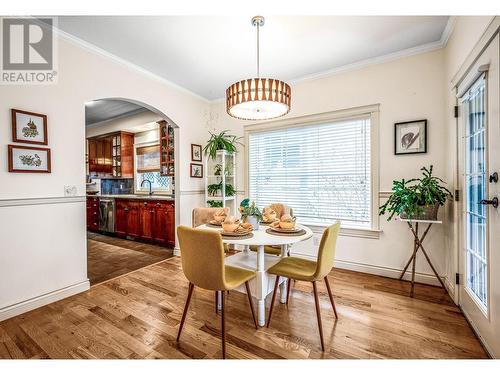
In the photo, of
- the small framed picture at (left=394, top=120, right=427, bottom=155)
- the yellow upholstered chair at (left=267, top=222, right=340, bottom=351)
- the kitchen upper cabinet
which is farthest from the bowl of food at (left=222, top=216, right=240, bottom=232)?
the kitchen upper cabinet

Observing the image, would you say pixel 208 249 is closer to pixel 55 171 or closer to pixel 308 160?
pixel 55 171

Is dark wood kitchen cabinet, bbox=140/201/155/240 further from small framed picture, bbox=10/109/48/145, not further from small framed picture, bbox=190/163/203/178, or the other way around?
small framed picture, bbox=10/109/48/145

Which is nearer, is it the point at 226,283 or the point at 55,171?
the point at 226,283

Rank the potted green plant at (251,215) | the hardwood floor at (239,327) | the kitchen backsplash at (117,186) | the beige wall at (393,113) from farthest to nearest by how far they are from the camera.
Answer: the kitchen backsplash at (117,186) < the beige wall at (393,113) < the potted green plant at (251,215) < the hardwood floor at (239,327)

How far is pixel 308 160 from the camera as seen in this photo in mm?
3498

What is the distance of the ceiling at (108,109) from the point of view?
4.54m

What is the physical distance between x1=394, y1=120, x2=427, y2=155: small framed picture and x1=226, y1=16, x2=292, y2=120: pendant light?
5.17 feet

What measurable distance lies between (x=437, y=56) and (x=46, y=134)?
4.20 metres

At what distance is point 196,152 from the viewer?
4105 mm

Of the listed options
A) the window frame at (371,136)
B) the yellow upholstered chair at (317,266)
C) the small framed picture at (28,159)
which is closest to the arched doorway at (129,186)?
the small framed picture at (28,159)

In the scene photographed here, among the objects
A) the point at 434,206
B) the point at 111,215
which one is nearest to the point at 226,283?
the point at 434,206

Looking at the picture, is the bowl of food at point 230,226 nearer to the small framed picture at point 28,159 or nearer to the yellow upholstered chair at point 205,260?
the yellow upholstered chair at point 205,260

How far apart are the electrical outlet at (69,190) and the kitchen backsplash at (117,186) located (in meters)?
3.54

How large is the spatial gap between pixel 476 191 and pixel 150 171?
549 cm
